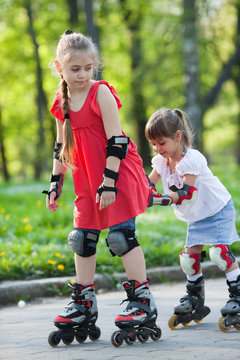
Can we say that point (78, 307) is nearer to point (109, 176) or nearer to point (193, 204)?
point (109, 176)

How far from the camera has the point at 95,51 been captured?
331cm

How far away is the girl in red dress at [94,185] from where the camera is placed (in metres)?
3.20

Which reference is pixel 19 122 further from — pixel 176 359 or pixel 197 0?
pixel 176 359

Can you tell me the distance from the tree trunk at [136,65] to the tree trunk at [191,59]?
4089 mm

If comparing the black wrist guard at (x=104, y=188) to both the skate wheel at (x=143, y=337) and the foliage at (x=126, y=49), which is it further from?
the foliage at (x=126, y=49)

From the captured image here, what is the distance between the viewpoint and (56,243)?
20.3 feet

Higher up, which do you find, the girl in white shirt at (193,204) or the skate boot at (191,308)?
the girl in white shirt at (193,204)

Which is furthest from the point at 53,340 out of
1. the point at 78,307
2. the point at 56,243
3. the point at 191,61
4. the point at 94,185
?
the point at 191,61

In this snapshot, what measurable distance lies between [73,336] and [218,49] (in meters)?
15.7

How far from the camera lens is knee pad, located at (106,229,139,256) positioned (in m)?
3.19

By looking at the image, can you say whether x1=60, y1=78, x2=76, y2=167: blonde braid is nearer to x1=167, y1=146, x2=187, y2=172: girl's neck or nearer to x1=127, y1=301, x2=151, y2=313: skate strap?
x1=167, y1=146, x2=187, y2=172: girl's neck

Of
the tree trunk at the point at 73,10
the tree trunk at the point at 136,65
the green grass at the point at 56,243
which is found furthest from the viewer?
the tree trunk at the point at 136,65

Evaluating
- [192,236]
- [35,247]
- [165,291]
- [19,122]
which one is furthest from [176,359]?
[19,122]

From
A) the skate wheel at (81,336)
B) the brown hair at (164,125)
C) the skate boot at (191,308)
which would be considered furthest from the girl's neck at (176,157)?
the skate wheel at (81,336)
